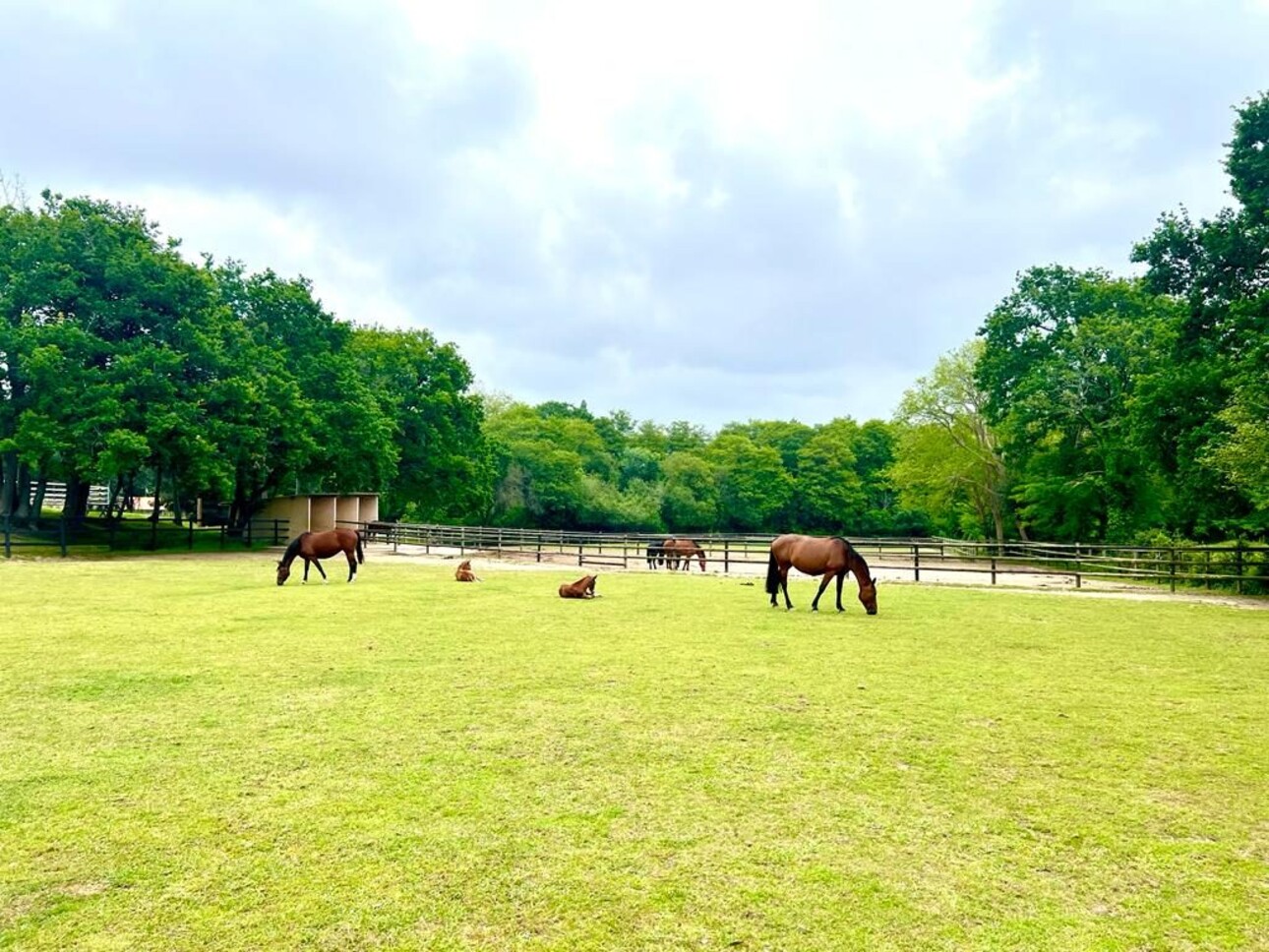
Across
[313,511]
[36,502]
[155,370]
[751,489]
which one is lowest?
[313,511]

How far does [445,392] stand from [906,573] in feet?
83.5

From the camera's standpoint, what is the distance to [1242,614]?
39.4ft

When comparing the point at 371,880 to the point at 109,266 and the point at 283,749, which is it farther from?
the point at 109,266

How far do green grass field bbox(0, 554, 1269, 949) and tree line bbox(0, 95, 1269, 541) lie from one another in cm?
1169

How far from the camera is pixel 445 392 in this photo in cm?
3794

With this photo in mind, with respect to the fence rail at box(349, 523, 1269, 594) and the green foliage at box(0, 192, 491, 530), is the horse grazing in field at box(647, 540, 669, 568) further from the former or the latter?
the green foliage at box(0, 192, 491, 530)

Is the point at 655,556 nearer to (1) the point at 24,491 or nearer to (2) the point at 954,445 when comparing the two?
(2) the point at 954,445

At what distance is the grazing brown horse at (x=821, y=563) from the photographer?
11.4 m

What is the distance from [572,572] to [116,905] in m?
17.0

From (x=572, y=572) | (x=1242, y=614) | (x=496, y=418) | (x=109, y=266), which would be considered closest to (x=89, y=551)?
(x=109, y=266)

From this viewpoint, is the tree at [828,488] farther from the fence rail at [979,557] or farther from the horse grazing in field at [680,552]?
the horse grazing in field at [680,552]

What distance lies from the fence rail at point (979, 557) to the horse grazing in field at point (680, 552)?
0.69m

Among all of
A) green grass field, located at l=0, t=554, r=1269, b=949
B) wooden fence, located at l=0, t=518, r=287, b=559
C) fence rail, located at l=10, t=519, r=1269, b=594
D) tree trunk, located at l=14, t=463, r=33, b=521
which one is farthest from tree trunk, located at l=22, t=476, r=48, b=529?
green grass field, located at l=0, t=554, r=1269, b=949

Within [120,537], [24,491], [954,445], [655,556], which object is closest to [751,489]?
[954,445]
